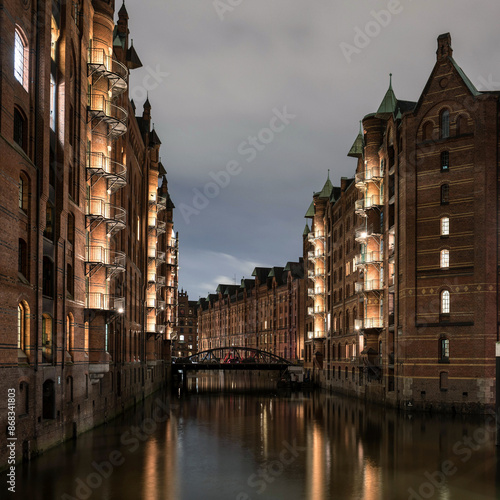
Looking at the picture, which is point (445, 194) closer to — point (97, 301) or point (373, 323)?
point (373, 323)

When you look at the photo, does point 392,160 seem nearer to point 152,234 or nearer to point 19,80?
point 152,234

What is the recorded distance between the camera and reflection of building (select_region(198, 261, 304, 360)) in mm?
101438

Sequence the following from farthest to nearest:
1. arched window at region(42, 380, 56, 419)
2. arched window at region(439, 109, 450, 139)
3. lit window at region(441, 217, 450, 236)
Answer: arched window at region(439, 109, 450, 139), lit window at region(441, 217, 450, 236), arched window at region(42, 380, 56, 419)

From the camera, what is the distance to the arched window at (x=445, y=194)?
44.8 m

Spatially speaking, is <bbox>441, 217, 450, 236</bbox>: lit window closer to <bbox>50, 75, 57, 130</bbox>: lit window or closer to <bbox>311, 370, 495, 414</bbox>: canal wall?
<bbox>311, 370, 495, 414</bbox>: canal wall

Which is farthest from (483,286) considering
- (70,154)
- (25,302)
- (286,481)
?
(25,302)

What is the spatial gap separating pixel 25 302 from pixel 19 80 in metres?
8.13

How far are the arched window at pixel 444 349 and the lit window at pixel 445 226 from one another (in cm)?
745

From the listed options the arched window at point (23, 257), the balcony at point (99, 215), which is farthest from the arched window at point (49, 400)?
the balcony at point (99, 215)

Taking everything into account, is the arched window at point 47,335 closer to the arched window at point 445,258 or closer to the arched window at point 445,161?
the arched window at point 445,258

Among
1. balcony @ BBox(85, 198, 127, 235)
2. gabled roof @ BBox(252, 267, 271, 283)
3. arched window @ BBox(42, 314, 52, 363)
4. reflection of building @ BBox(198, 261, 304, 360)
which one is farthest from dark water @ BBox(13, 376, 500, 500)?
gabled roof @ BBox(252, 267, 271, 283)

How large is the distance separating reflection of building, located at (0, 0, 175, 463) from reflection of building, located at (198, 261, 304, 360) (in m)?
59.9

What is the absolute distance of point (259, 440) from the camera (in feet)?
107

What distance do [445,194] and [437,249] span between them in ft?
13.2
